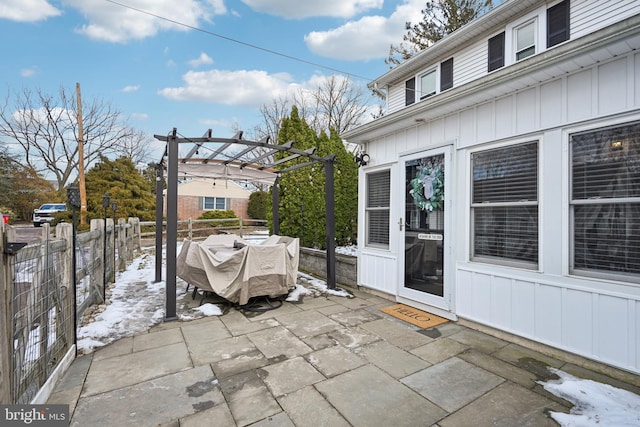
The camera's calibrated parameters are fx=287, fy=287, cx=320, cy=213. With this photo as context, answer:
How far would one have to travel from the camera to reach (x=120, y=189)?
509 inches

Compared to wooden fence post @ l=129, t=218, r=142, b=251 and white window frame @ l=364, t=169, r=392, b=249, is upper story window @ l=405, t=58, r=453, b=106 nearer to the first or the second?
white window frame @ l=364, t=169, r=392, b=249

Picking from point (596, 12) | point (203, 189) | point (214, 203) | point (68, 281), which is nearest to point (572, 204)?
point (68, 281)

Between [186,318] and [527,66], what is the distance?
4.60 m

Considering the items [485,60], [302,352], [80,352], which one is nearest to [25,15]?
[80,352]

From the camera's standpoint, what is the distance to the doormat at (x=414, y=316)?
3.47 metres

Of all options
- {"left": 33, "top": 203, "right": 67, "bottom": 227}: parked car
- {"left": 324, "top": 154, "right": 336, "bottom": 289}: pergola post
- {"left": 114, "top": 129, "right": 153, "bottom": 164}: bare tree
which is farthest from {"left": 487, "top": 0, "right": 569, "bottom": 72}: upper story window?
{"left": 114, "top": 129, "right": 153, "bottom": 164}: bare tree

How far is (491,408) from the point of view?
1943 mm

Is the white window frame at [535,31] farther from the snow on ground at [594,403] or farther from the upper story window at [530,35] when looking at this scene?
the snow on ground at [594,403]

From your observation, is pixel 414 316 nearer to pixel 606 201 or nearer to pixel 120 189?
pixel 606 201

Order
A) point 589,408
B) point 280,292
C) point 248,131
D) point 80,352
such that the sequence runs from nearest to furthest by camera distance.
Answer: point 589,408
point 80,352
point 280,292
point 248,131

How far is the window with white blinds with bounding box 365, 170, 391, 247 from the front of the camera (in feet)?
15.1

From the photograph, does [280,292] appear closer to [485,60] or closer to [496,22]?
[485,60]

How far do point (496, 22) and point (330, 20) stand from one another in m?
4.34

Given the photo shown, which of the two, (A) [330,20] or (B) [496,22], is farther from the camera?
(A) [330,20]
